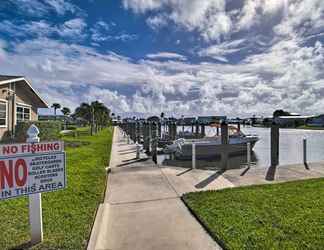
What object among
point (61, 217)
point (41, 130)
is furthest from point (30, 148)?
point (41, 130)

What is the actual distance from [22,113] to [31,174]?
63.3 ft

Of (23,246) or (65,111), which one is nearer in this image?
(23,246)

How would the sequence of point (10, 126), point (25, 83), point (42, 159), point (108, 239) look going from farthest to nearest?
point (25, 83), point (10, 126), point (108, 239), point (42, 159)

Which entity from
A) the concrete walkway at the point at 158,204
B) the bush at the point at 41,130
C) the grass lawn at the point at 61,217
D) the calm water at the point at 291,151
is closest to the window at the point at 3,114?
the bush at the point at 41,130

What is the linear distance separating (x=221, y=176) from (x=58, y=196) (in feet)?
17.7

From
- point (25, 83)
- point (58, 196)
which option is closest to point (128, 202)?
point (58, 196)

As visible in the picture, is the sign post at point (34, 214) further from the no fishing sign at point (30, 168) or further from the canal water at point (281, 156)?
the canal water at point (281, 156)

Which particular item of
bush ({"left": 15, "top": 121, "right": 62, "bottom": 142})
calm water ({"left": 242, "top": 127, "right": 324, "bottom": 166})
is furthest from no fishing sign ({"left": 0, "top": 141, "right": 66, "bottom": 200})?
calm water ({"left": 242, "top": 127, "right": 324, "bottom": 166})

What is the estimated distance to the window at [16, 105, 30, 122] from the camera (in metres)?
19.7

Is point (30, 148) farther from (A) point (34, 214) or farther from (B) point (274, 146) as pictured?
(B) point (274, 146)

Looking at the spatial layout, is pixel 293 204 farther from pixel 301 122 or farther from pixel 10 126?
pixel 301 122

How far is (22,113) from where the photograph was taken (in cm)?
2045

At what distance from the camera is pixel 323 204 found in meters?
5.61

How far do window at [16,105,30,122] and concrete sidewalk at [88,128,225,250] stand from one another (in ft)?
48.5
